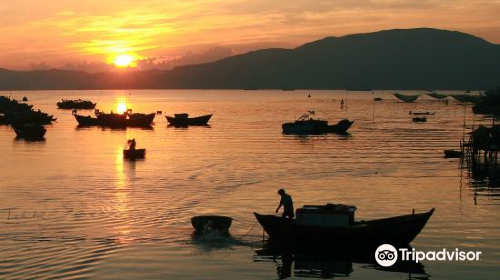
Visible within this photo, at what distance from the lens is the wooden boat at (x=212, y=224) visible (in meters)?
30.0

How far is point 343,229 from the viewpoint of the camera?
26.8 metres

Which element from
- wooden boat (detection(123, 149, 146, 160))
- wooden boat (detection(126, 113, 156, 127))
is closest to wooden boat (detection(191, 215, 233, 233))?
wooden boat (detection(123, 149, 146, 160))

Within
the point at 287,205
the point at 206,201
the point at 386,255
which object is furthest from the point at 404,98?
the point at 386,255

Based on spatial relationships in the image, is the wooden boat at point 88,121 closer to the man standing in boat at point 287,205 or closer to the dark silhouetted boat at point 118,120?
the dark silhouetted boat at point 118,120

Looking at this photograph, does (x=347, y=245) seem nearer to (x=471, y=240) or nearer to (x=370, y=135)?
(x=471, y=240)

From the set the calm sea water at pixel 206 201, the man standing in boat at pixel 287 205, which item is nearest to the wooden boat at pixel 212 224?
the calm sea water at pixel 206 201

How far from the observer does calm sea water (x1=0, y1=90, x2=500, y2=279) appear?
25.7 metres

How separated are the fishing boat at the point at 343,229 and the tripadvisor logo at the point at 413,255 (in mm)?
296

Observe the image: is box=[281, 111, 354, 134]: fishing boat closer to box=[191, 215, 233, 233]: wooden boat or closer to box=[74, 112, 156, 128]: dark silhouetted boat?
box=[74, 112, 156, 128]: dark silhouetted boat

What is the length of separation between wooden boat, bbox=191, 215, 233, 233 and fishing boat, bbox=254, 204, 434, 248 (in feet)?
10.6

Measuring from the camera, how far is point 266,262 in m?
26.6

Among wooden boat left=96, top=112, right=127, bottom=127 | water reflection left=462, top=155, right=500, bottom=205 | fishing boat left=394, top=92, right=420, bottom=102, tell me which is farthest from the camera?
fishing boat left=394, top=92, right=420, bottom=102

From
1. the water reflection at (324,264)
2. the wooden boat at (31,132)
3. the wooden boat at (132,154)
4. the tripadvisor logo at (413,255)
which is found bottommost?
the water reflection at (324,264)

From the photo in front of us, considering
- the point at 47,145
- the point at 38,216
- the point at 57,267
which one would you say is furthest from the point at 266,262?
the point at 47,145
